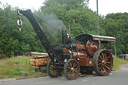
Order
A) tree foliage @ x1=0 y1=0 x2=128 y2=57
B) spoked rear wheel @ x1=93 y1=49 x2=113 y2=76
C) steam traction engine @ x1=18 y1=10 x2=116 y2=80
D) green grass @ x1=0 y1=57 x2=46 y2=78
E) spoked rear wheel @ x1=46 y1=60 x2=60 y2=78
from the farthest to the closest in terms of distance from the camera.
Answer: tree foliage @ x1=0 y1=0 x2=128 y2=57
spoked rear wheel @ x1=93 y1=49 x2=113 y2=76
green grass @ x1=0 y1=57 x2=46 y2=78
spoked rear wheel @ x1=46 y1=60 x2=60 y2=78
steam traction engine @ x1=18 y1=10 x2=116 y2=80

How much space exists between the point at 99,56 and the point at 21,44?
17.7 meters

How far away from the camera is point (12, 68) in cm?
1297

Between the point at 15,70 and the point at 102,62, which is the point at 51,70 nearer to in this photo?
the point at 15,70

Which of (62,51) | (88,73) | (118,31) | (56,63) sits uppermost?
(118,31)

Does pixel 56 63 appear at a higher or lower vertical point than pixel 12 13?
lower

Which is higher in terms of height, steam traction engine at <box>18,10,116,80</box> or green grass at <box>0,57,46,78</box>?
steam traction engine at <box>18,10,116,80</box>

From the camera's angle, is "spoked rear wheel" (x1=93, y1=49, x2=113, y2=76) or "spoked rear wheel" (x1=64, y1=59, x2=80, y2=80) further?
"spoked rear wheel" (x1=93, y1=49, x2=113, y2=76)

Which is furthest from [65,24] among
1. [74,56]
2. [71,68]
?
[71,68]

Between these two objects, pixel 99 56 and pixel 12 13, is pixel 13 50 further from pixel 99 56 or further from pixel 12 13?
pixel 99 56

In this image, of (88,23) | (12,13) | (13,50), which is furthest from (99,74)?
(88,23)

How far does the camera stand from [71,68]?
11.0 m

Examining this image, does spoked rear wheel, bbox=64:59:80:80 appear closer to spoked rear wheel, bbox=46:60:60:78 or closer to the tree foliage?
spoked rear wheel, bbox=46:60:60:78

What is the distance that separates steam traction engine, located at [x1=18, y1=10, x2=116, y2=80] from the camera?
11.2 m

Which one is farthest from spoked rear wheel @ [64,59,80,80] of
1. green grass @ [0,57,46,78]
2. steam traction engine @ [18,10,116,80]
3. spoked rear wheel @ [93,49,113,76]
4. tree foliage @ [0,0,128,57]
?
tree foliage @ [0,0,128,57]
